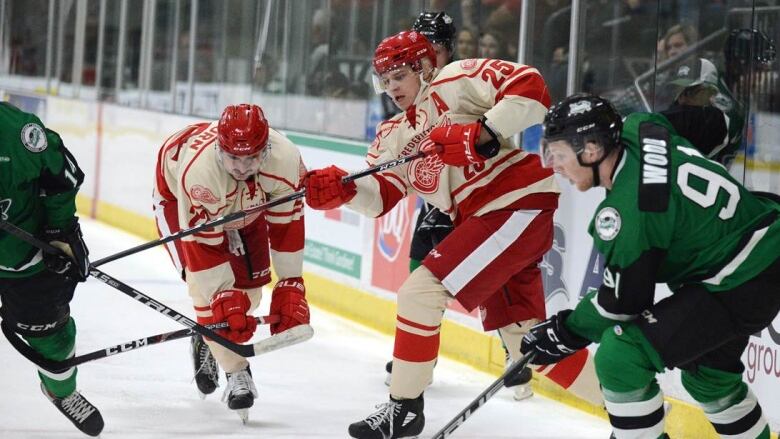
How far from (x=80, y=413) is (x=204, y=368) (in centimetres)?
64

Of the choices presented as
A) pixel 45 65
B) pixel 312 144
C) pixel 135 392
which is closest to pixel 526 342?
pixel 135 392

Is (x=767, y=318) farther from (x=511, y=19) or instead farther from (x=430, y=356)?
(x=511, y=19)

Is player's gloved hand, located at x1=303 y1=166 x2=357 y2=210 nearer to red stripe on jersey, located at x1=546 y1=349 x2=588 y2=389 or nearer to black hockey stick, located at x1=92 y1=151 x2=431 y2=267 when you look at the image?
black hockey stick, located at x1=92 y1=151 x2=431 y2=267

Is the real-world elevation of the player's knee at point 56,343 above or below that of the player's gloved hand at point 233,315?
below

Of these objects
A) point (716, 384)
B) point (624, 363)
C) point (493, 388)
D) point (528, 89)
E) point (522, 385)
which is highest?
point (528, 89)

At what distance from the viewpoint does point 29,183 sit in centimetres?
319

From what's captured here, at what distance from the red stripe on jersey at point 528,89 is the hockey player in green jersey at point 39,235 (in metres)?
1.18

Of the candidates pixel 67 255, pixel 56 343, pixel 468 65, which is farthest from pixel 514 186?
pixel 56 343

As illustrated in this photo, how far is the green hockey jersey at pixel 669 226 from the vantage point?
96.0 inches

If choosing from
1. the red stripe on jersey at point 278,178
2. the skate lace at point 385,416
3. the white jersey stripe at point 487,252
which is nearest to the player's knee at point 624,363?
the white jersey stripe at point 487,252

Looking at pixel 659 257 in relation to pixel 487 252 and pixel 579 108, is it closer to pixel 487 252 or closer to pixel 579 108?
pixel 579 108

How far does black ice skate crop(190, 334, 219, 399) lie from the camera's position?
404 cm

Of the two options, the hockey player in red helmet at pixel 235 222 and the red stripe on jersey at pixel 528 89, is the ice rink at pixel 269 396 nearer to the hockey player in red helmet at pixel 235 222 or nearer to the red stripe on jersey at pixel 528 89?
the hockey player in red helmet at pixel 235 222

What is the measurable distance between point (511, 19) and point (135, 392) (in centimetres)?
211
